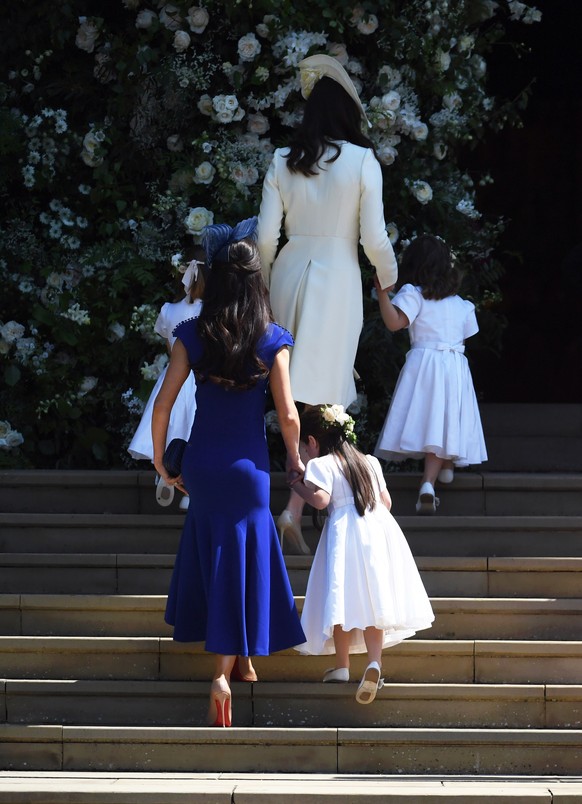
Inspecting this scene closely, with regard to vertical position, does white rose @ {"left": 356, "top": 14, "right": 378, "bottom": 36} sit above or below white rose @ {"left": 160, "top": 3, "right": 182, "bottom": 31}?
below

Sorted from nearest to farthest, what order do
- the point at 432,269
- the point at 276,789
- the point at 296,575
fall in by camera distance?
the point at 276,789, the point at 296,575, the point at 432,269

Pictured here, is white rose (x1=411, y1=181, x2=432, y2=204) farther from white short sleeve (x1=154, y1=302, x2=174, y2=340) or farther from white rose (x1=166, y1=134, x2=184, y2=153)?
white short sleeve (x1=154, y1=302, x2=174, y2=340)

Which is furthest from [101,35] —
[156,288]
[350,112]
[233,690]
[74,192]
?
[233,690]

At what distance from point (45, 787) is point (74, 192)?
14.3 ft

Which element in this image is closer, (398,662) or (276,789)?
(276,789)

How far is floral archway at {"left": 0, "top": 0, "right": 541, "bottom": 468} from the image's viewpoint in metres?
7.60

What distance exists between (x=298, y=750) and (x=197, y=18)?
14.8ft

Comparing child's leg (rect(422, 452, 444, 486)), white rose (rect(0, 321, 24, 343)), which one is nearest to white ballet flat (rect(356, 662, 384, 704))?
child's leg (rect(422, 452, 444, 486))

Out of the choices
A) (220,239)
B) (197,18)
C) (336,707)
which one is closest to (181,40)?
(197,18)

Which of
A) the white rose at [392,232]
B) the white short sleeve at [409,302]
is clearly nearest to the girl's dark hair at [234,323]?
the white short sleeve at [409,302]

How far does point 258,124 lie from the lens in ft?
25.4

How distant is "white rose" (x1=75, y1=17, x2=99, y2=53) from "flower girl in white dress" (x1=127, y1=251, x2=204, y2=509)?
2426 millimetres

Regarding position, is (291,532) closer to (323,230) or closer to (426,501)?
(426,501)

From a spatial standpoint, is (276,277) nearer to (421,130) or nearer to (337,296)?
Answer: (337,296)
